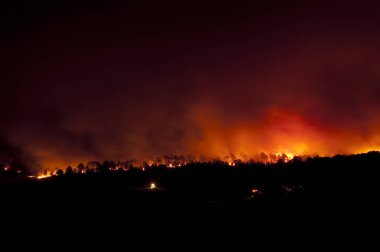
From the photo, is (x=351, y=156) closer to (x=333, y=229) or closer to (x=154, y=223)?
(x=333, y=229)

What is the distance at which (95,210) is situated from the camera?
24500mm

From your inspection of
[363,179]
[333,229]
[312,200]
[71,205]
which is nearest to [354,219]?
[333,229]

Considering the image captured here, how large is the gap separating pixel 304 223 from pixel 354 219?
3436mm

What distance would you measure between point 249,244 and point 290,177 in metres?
33.9

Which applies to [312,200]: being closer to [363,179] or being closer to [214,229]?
[214,229]

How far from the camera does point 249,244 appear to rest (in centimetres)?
1540

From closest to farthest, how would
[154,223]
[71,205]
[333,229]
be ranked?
[333,229] < [154,223] < [71,205]

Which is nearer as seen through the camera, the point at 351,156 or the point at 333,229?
the point at 333,229

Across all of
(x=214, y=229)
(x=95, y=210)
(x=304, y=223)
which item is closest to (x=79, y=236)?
(x=95, y=210)

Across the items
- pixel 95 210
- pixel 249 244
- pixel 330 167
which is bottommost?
pixel 249 244

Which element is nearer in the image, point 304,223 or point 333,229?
point 333,229

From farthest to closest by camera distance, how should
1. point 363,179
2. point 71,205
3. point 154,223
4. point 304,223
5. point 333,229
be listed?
1. point 363,179
2. point 71,205
3. point 154,223
4. point 304,223
5. point 333,229

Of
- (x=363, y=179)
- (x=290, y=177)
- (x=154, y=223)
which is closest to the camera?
(x=154, y=223)

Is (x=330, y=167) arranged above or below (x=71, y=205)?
above
